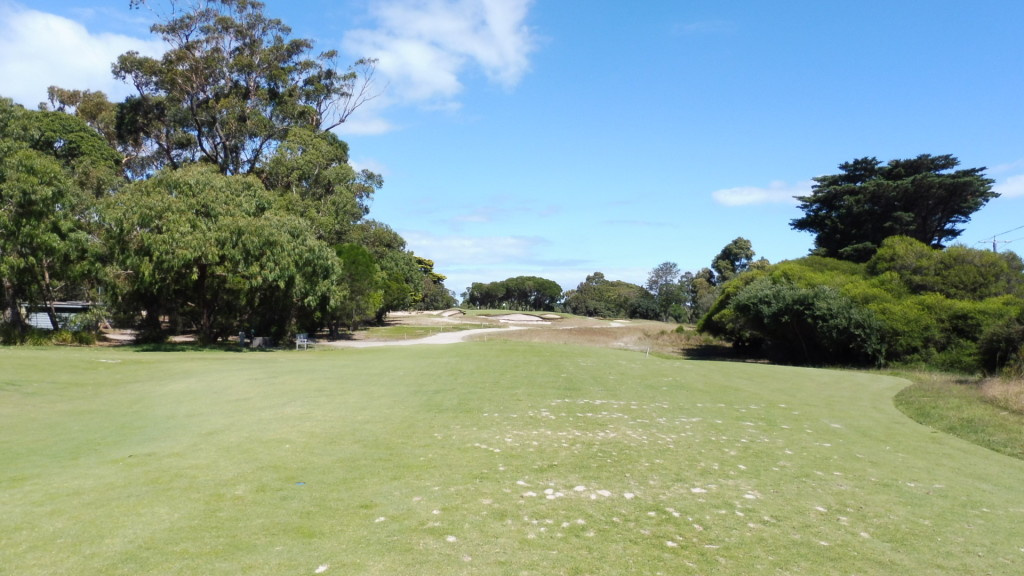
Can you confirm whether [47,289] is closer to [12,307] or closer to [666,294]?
[12,307]

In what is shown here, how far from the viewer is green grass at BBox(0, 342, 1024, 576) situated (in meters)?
5.33

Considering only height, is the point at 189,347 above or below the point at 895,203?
below

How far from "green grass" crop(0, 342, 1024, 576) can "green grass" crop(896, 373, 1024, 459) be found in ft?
2.67

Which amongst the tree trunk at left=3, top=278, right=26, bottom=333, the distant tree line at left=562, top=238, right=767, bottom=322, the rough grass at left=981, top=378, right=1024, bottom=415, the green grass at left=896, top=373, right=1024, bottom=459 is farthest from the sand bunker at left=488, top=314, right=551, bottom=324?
the rough grass at left=981, top=378, right=1024, bottom=415

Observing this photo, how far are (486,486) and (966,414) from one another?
49.3 ft

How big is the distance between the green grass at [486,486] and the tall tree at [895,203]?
140 feet

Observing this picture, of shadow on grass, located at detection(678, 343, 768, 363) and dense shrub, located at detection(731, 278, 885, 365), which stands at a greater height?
dense shrub, located at detection(731, 278, 885, 365)

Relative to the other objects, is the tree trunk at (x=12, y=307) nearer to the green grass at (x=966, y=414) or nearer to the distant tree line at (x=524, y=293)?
the green grass at (x=966, y=414)

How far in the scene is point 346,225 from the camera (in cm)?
5200

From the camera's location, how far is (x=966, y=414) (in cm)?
1567

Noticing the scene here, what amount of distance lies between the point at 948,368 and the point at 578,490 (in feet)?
113

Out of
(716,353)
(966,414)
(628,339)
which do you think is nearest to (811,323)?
(716,353)

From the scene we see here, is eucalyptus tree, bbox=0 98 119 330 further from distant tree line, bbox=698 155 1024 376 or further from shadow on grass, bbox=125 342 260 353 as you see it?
distant tree line, bbox=698 155 1024 376

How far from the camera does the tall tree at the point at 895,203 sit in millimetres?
49625
